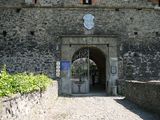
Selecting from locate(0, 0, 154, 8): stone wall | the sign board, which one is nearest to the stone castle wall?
locate(0, 0, 154, 8): stone wall

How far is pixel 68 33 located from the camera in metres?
18.5

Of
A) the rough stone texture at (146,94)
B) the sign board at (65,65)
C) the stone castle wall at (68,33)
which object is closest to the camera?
the rough stone texture at (146,94)

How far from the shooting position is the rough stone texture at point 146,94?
1005 cm

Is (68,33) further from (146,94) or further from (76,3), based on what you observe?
(146,94)

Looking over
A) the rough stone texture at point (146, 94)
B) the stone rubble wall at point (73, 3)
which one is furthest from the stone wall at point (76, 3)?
the rough stone texture at point (146, 94)

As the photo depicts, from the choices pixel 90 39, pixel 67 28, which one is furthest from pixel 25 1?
pixel 90 39

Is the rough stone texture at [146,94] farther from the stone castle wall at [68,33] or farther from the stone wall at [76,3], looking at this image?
the stone wall at [76,3]

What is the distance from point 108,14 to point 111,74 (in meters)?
3.19

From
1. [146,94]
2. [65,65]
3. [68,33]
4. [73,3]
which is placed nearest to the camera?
[146,94]

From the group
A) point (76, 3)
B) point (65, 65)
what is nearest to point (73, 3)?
point (76, 3)

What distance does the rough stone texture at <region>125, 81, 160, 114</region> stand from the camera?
10.1 meters

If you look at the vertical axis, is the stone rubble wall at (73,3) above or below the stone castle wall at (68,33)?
above

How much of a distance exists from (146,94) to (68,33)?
7985 mm

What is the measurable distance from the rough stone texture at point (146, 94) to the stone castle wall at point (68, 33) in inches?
163
